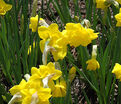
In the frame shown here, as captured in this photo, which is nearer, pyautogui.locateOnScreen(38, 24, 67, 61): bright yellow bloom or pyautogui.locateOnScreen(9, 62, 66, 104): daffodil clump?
pyautogui.locateOnScreen(9, 62, 66, 104): daffodil clump

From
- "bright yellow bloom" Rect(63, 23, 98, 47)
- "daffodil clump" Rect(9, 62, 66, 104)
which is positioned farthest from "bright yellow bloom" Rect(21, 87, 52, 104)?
"bright yellow bloom" Rect(63, 23, 98, 47)

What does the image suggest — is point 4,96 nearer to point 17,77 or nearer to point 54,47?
point 17,77

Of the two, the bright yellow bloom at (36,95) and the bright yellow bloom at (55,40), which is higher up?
the bright yellow bloom at (55,40)

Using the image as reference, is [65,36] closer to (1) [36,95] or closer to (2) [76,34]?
(2) [76,34]

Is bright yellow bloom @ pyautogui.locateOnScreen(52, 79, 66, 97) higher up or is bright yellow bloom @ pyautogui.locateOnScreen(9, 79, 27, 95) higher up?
bright yellow bloom @ pyautogui.locateOnScreen(9, 79, 27, 95)

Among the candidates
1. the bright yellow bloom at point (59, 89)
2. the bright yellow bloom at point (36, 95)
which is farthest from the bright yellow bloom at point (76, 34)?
the bright yellow bloom at point (36, 95)

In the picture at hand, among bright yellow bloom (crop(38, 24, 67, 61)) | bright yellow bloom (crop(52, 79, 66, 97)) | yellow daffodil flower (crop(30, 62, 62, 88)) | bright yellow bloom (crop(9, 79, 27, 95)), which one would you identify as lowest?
bright yellow bloom (crop(52, 79, 66, 97))

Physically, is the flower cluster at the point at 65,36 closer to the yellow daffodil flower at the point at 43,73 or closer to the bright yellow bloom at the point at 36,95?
the yellow daffodil flower at the point at 43,73

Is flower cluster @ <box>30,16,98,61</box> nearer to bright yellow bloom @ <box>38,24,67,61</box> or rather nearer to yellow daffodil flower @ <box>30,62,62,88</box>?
bright yellow bloom @ <box>38,24,67,61</box>
